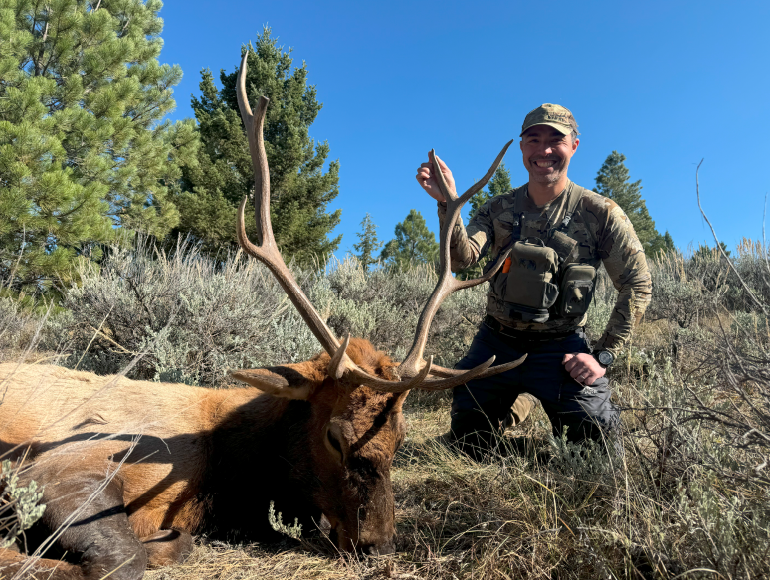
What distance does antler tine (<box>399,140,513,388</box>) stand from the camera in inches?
106

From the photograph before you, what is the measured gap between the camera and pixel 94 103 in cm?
1311

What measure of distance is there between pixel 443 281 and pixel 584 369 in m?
1.36

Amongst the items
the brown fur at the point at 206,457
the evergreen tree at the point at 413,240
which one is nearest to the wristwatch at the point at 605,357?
the brown fur at the point at 206,457

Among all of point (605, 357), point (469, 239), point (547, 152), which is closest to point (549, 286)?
point (605, 357)

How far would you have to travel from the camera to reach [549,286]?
12.4ft

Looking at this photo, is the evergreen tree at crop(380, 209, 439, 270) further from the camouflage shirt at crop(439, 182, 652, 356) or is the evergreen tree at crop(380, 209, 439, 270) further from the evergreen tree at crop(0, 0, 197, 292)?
the camouflage shirt at crop(439, 182, 652, 356)

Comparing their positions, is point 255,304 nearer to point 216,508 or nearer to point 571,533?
point 216,508

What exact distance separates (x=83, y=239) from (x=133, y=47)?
6754mm

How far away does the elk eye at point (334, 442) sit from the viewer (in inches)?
92.4

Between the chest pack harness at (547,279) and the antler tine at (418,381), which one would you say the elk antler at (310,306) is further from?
the chest pack harness at (547,279)

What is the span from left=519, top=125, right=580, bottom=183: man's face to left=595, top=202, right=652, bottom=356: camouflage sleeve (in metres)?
0.56

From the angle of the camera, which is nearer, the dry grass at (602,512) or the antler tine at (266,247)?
the dry grass at (602,512)

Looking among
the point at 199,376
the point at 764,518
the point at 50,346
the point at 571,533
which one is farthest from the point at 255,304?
the point at 764,518

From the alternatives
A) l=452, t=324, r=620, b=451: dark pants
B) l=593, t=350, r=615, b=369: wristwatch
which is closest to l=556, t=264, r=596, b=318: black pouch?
l=452, t=324, r=620, b=451: dark pants
